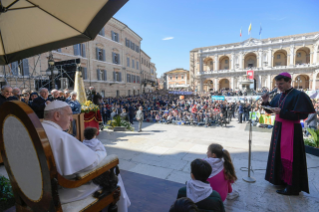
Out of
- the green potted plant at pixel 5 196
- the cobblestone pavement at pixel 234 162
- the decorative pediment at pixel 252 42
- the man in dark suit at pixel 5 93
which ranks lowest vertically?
the cobblestone pavement at pixel 234 162

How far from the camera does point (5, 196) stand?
2.45 meters

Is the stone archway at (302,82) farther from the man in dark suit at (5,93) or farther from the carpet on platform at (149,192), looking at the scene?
the man in dark suit at (5,93)

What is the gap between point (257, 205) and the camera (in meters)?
2.52

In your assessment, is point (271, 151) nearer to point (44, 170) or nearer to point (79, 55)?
point (44, 170)

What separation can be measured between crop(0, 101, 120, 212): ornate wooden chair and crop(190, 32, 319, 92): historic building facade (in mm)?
48183

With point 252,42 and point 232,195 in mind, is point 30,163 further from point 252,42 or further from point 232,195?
point 252,42

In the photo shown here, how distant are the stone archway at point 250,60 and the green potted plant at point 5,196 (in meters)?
55.8

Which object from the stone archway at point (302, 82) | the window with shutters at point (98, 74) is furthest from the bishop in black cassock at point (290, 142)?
the stone archway at point (302, 82)

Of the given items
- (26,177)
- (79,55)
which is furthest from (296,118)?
(79,55)

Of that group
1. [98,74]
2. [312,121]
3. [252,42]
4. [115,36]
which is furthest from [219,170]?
[252,42]

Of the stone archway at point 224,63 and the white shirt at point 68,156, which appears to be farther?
the stone archway at point 224,63

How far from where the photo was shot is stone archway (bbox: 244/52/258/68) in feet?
159

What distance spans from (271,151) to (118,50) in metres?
28.0

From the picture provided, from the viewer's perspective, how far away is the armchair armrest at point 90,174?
4.14ft
